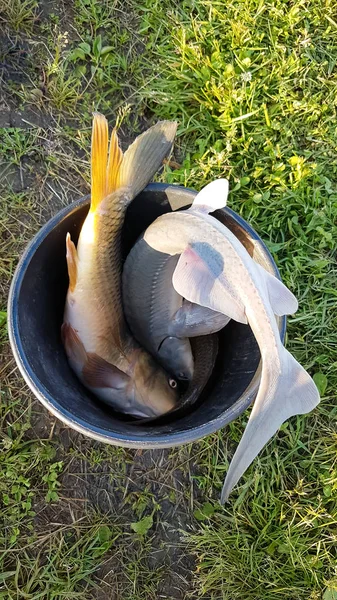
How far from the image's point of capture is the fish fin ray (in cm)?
172

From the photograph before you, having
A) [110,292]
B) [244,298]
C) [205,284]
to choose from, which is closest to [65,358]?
[110,292]

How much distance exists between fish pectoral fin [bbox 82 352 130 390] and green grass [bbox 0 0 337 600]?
505 millimetres

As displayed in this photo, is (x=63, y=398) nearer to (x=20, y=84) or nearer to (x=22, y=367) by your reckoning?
(x=22, y=367)

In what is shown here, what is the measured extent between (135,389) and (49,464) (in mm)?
597

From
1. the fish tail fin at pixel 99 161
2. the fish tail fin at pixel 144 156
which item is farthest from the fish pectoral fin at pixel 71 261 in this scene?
the fish tail fin at pixel 144 156

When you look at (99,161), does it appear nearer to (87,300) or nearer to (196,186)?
(87,300)

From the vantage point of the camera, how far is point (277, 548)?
2.33 metres

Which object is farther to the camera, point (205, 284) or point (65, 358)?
point (65, 358)

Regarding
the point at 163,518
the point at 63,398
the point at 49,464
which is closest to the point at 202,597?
the point at 163,518

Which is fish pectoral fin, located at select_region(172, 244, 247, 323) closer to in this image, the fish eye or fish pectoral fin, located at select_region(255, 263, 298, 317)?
fish pectoral fin, located at select_region(255, 263, 298, 317)

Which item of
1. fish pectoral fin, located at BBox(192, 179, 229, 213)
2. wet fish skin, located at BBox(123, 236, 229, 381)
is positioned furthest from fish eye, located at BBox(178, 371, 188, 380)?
fish pectoral fin, located at BBox(192, 179, 229, 213)

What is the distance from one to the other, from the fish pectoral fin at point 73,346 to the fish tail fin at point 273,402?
63 cm

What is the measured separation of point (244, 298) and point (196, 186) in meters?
1.09

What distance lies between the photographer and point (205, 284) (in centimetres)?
157
